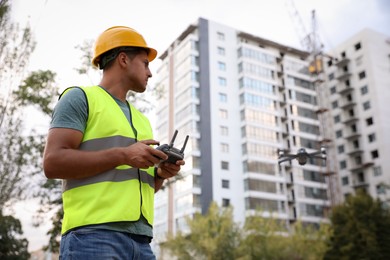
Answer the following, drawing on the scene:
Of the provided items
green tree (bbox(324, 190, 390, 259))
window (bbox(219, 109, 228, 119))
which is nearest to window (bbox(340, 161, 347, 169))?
window (bbox(219, 109, 228, 119))

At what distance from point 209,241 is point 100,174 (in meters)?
31.7

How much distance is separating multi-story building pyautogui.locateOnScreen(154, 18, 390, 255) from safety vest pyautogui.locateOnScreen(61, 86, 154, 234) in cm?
5003

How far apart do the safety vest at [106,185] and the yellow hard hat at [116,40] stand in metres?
0.22

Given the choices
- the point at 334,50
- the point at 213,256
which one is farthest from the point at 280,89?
the point at 213,256

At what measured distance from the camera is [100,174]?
205cm

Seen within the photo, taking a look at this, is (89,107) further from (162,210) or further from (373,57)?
A: (373,57)

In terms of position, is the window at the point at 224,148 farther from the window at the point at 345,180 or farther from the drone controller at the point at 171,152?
the drone controller at the point at 171,152

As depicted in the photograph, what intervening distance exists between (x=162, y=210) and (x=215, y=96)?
15.9 meters

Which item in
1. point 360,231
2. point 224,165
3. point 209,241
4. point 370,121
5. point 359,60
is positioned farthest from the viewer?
point 359,60

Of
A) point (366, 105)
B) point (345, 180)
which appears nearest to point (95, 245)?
point (366, 105)

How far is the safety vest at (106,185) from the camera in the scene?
198 cm

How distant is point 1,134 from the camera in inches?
645

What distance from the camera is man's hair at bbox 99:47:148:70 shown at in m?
2.38

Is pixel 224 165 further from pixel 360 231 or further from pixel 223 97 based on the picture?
pixel 360 231
